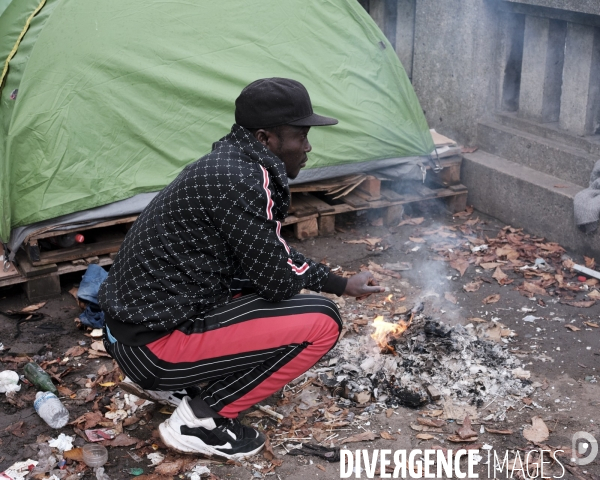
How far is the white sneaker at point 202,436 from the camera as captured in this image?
372cm

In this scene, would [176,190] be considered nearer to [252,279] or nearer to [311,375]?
[252,279]

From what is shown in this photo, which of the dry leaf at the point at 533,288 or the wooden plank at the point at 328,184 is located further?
the wooden plank at the point at 328,184

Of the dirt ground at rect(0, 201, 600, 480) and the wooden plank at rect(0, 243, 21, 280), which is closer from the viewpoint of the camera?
the dirt ground at rect(0, 201, 600, 480)

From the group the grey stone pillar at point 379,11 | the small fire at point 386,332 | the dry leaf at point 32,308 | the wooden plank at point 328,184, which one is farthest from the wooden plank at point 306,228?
the grey stone pillar at point 379,11

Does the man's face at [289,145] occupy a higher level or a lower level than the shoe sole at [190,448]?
higher

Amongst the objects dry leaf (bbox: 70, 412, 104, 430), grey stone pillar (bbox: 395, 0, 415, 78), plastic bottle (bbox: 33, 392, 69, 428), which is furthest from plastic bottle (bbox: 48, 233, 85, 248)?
grey stone pillar (bbox: 395, 0, 415, 78)

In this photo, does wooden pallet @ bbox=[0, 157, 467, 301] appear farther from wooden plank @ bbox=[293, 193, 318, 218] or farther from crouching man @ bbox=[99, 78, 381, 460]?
crouching man @ bbox=[99, 78, 381, 460]

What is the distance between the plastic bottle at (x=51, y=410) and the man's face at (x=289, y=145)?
Result: 6.22ft

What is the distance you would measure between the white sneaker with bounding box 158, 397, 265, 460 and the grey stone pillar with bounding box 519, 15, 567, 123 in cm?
440

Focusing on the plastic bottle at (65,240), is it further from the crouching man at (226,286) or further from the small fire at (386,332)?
the small fire at (386,332)

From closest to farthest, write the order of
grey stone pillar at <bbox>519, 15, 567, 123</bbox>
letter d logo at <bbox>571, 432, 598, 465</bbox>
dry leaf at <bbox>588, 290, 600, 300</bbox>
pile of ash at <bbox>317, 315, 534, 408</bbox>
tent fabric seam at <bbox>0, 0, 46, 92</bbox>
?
letter d logo at <bbox>571, 432, 598, 465</bbox>, pile of ash at <bbox>317, 315, 534, 408</bbox>, dry leaf at <bbox>588, 290, 600, 300</bbox>, tent fabric seam at <bbox>0, 0, 46, 92</bbox>, grey stone pillar at <bbox>519, 15, 567, 123</bbox>

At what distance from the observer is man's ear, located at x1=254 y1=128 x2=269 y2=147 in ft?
11.3

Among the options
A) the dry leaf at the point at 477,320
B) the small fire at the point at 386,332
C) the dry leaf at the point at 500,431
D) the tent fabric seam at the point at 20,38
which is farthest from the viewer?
the tent fabric seam at the point at 20,38

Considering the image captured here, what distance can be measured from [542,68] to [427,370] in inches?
137
